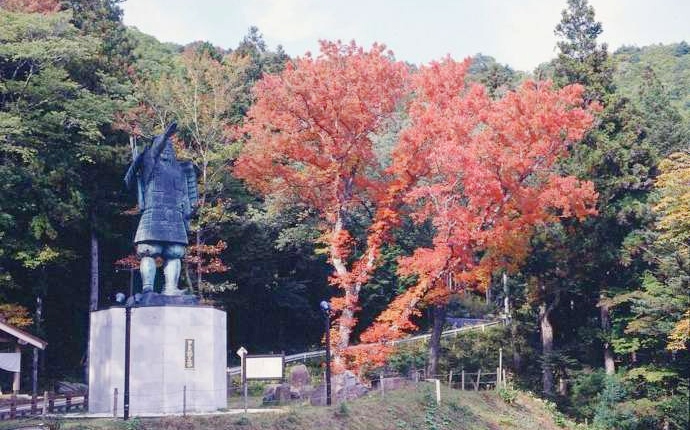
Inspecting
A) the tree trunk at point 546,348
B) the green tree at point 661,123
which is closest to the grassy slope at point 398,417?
the tree trunk at point 546,348

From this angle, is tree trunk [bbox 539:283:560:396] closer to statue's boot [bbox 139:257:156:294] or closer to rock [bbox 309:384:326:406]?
rock [bbox 309:384:326:406]

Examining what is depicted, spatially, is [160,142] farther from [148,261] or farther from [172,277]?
[172,277]

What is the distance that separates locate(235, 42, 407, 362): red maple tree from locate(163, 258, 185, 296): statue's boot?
895 centimetres

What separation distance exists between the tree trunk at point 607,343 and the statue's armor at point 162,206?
64.5ft

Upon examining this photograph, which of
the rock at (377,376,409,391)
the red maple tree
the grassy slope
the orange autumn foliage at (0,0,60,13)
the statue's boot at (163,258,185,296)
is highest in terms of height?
the orange autumn foliage at (0,0,60,13)

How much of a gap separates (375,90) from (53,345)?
17530 millimetres

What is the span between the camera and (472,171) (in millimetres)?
27031

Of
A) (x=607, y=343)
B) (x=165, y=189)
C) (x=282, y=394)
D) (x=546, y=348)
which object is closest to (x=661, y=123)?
(x=607, y=343)

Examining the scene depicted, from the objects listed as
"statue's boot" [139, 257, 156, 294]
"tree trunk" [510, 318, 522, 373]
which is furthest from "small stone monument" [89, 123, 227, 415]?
"tree trunk" [510, 318, 522, 373]

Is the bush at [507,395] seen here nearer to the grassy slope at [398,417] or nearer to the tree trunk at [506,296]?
the grassy slope at [398,417]

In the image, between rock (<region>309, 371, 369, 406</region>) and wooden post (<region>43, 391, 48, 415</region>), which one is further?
rock (<region>309, 371, 369, 406</region>)

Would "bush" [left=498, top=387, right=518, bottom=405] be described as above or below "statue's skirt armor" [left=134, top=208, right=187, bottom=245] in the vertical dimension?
below

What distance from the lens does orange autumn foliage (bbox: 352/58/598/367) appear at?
2761 cm

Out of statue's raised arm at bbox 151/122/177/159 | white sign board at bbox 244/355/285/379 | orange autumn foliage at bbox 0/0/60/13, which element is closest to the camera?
white sign board at bbox 244/355/285/379
